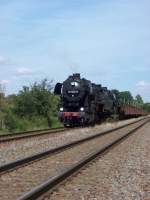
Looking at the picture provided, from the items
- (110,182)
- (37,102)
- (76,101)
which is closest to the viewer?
(110,182)

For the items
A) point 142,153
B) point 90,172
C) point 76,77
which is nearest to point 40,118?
point 76,77

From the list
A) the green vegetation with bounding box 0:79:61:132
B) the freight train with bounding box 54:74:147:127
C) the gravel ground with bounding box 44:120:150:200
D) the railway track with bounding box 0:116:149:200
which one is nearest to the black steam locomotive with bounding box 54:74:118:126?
the freight train with bounding box 54:74:147:127

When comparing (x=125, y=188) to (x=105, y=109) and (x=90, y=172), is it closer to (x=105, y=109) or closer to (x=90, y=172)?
(x=90, y=172)

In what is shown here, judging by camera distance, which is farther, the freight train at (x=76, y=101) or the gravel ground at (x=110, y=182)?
the freight train at (x=76, y=101)

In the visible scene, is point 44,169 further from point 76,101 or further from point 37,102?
point 37,102

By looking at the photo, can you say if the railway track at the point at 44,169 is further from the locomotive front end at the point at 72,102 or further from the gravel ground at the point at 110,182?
the locomotive front end at the point at 72,102

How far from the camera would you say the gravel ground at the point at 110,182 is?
8.80m

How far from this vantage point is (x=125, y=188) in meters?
9.53

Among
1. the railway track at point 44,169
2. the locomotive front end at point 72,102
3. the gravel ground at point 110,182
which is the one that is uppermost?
the locomotive front end at point 72,102

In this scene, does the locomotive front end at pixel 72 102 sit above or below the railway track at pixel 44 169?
above

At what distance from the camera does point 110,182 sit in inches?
408

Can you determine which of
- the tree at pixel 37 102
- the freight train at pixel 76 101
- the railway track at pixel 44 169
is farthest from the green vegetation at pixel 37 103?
the railway track at pixel 44 169

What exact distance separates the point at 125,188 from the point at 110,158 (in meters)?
5.98

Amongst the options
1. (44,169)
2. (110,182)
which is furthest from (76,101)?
(110,182)
